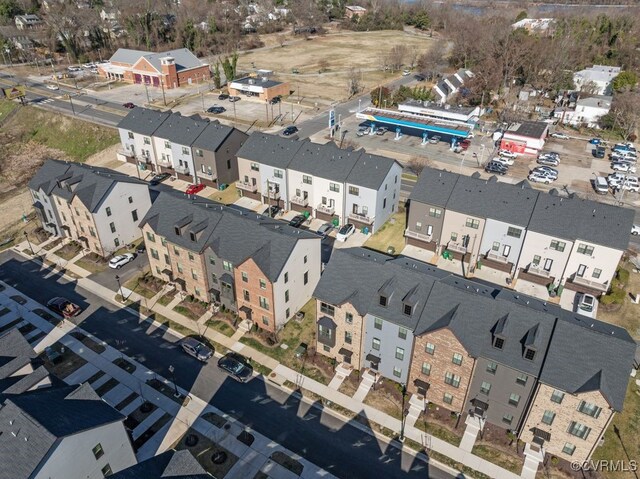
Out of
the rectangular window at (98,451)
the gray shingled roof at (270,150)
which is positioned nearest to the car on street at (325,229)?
the gray shingled roof at (270,150)

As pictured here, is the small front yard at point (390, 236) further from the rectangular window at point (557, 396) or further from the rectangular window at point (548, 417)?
the rectangular window at point (557, 396)

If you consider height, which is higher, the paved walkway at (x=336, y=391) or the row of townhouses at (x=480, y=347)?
the row of townhouses at (x=480, y=347)

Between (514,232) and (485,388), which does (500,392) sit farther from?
(514,232)

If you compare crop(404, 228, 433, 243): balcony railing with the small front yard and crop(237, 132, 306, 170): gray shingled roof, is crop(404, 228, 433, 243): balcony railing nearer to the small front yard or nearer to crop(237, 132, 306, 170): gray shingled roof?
the small front yard

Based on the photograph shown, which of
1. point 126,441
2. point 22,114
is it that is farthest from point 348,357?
point 22,114

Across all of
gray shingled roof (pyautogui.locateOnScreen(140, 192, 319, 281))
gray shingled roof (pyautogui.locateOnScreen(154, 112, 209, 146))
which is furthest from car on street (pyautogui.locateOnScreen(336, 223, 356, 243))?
gray shingled roof (pyautogui.locateOnScreen(154, 112, 209, 146))

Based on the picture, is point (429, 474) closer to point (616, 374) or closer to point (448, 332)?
point (448, 332)
